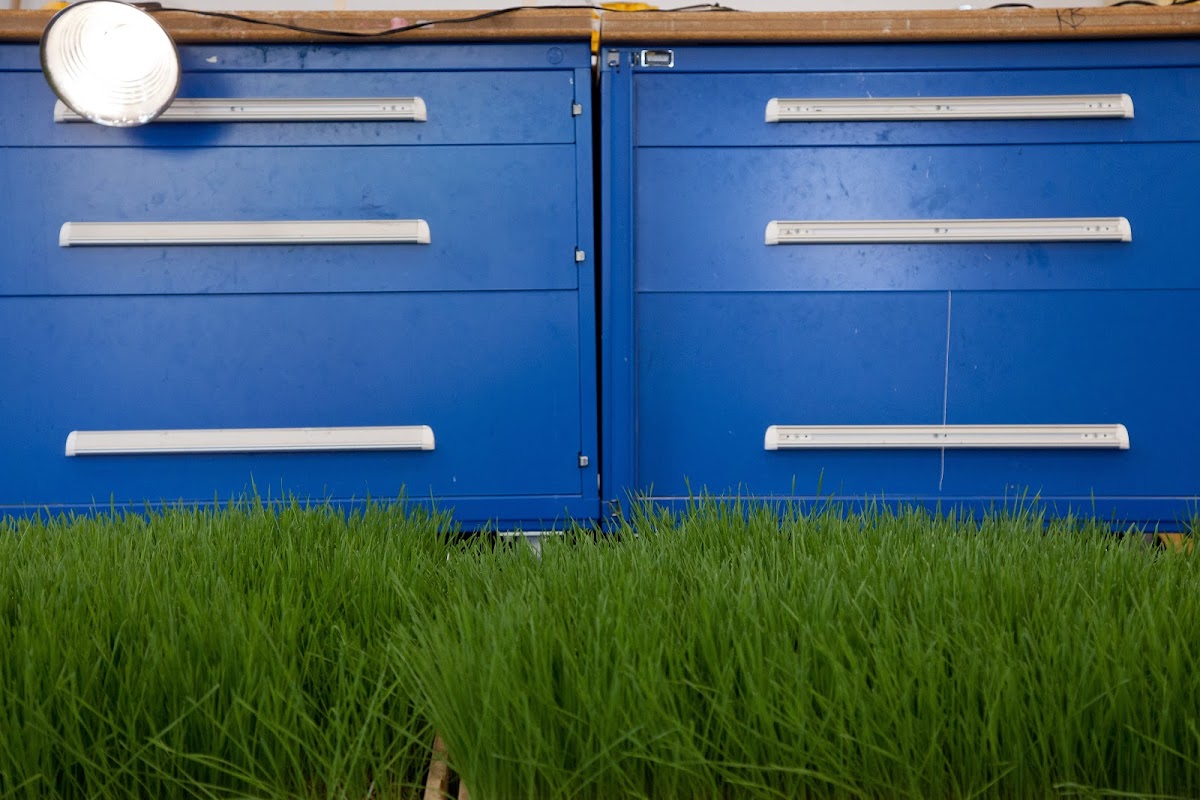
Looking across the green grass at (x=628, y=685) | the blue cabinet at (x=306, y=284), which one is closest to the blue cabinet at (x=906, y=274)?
the blue cabinet at (x=306, y=284)

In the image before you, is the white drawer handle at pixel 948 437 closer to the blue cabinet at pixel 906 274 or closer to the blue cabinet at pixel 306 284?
the blue cabinet at pixel 906 274

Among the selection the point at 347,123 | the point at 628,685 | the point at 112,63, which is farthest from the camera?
the point at 347,123

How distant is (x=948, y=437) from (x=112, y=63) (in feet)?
5.97

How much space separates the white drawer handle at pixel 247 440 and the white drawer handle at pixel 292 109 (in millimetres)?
629

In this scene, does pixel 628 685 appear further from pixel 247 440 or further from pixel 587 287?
pixel 247 440

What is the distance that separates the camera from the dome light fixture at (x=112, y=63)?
1711 mm

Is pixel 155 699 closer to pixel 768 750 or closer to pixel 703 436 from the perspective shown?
pixel 768 750

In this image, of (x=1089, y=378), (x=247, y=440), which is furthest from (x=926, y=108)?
(x=247, y=440)

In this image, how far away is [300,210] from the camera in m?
1.88

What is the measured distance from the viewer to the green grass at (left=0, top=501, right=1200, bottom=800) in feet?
2.62

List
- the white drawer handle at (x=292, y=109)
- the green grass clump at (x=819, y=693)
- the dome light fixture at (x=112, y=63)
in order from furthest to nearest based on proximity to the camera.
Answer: the white drawer handle at (x=292, y=109), the dome light fixture at (x=112, y=63), the green grass clump at (x=819, y=693)

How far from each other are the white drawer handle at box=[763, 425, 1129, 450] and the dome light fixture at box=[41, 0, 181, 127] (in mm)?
1396

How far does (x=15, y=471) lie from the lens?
189 cm

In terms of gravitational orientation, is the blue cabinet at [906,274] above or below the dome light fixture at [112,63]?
below
